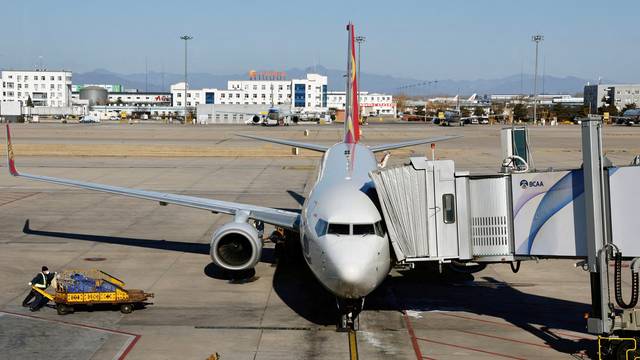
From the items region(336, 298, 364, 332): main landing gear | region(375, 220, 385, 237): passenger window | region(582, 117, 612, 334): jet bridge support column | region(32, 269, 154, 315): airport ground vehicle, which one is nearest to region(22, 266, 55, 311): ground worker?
region(32, 269, 154, 315): airport ground vehicle

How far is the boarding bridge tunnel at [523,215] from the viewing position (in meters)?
18.7

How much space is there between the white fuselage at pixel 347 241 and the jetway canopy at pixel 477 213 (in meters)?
0.58

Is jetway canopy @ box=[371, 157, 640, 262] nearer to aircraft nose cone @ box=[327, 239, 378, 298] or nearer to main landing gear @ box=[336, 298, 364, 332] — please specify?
aircraft nose cone @ box=[327, 239, 378, 298]

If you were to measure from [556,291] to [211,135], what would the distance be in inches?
3916

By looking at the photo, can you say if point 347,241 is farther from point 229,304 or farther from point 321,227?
point 229,304

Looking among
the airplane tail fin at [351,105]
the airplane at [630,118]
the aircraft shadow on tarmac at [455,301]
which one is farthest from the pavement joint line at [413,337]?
the airplane at [630,118]

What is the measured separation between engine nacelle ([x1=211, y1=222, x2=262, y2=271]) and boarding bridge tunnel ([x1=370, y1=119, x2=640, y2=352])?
23.3ft

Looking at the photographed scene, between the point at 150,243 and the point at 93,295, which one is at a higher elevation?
the point at 150,243

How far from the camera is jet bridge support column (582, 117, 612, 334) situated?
1866 centimetres

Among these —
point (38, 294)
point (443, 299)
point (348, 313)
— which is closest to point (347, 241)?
point (348, 313)

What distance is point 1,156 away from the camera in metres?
78.1

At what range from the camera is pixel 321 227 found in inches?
798

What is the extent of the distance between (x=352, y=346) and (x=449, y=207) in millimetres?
4614

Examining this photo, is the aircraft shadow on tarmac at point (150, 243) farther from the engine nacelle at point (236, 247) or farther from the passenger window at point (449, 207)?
the passenger window at point (449, 207)
